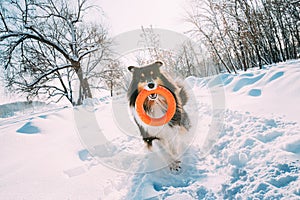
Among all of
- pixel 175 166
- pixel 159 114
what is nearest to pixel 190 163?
pixel 175 166

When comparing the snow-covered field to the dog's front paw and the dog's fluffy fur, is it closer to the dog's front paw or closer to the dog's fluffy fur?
the dog's front paw

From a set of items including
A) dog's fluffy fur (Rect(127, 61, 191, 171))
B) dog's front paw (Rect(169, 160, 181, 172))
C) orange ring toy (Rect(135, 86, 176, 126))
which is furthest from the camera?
dog's fluffy fur (Rect(127, 61, 191, 171))

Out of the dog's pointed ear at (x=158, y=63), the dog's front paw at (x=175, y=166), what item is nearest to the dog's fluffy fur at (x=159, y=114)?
the dog's pointed ear at (x=158, y=63)

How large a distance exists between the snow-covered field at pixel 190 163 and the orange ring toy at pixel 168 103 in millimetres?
606

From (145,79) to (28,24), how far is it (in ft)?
33.3

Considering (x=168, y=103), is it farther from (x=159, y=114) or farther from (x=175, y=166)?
(x=175, y=166)

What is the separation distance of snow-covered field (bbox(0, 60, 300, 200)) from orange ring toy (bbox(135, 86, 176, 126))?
1.99 feet

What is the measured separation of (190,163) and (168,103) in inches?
32.9

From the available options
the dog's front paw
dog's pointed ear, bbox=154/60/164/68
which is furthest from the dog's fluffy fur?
the dog's front paw

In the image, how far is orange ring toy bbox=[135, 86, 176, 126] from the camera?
6.91 feet

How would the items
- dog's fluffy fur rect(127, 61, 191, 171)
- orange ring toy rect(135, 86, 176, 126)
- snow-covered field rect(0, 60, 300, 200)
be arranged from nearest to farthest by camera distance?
1. snow-covered field rect(0, 60, 300, 200)
2. orange ring toy rect(135, 86, 176, 126)
3. dog's fluffy fur rect(127, 61, 191, 171)

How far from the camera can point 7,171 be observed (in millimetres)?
2145

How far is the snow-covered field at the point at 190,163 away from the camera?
1.65 meters

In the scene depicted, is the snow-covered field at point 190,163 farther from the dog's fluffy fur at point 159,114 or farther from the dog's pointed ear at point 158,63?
the dog's pointed ear at point 158,63
